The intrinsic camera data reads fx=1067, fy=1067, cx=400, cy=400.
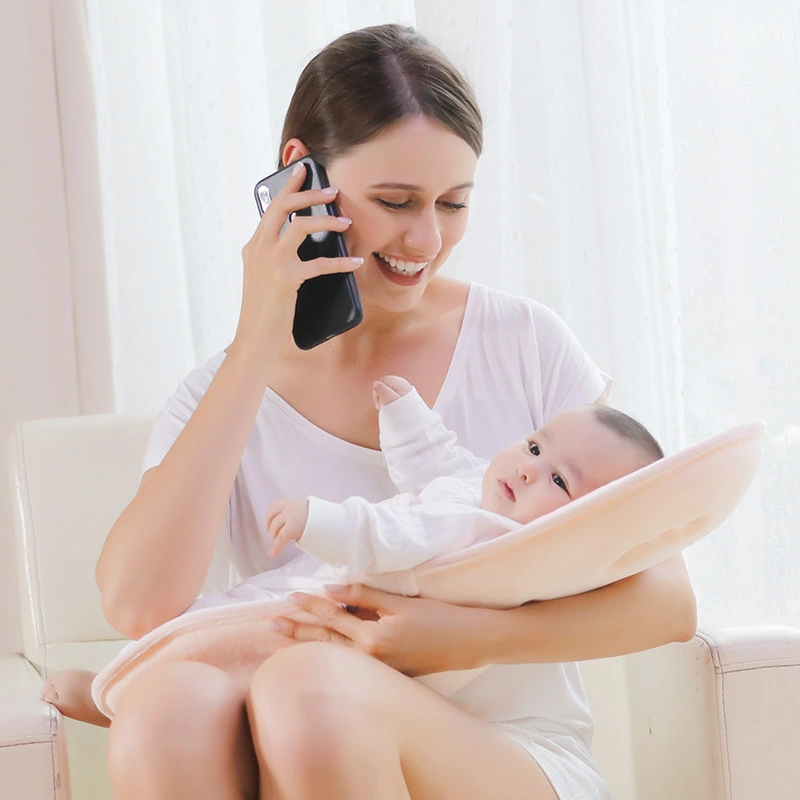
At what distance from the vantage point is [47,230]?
229 cm

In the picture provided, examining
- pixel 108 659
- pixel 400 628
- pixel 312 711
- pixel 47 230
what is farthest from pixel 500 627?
pixel 47 230

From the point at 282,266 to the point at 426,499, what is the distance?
0.32m

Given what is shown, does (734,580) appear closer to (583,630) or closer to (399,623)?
(583,630)

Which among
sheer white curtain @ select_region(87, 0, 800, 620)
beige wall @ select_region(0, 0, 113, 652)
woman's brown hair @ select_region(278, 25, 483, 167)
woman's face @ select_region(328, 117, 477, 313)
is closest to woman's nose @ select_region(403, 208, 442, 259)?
woman's face @ select_region(328, 117, 477, 313)

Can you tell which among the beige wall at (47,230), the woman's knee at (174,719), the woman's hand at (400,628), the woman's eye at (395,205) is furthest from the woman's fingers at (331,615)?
the beige wall at (47,230)

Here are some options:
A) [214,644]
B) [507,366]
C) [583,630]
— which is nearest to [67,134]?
[507,366]

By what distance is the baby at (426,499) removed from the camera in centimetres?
96

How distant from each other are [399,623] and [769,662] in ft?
1.28

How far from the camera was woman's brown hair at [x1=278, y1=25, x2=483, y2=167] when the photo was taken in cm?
121

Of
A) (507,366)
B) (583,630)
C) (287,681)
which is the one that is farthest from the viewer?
(507,366)

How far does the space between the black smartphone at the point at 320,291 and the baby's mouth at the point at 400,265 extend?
45mm

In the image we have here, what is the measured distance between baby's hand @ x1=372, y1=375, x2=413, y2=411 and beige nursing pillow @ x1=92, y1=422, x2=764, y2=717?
10.9 inches

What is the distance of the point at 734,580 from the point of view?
65.8 inches

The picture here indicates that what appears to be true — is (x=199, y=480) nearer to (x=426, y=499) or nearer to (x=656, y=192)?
(x=426, y=499)
